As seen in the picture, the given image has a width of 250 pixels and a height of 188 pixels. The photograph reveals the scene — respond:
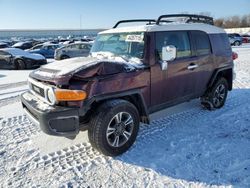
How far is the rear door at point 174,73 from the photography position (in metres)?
4.37

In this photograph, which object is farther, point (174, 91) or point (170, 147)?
point (174, 91)

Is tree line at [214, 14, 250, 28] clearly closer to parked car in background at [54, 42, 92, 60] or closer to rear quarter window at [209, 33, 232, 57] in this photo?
parked car in background at [54, 42, 92, 60]

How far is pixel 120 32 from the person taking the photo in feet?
15.8

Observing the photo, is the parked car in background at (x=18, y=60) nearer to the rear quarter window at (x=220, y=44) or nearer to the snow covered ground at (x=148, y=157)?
the snow covered ground at (x=148, y=157)

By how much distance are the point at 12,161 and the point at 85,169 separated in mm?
1112

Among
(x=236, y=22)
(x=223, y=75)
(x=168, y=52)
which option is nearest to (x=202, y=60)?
(x=223, y=75)

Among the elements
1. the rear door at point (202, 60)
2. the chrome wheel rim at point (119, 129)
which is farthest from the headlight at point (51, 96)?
the rear door at point (202, 60)

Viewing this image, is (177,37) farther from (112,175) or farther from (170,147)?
(112,175)

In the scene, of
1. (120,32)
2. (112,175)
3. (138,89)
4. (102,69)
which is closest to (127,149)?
(112,175)

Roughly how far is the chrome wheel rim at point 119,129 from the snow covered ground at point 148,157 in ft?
0.77

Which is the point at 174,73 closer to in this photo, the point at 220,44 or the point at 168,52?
the point at 168,52

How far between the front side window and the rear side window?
0.91 ft

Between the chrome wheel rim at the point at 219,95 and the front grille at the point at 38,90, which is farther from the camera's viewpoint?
the chrome wheel rim at the point at 219,95

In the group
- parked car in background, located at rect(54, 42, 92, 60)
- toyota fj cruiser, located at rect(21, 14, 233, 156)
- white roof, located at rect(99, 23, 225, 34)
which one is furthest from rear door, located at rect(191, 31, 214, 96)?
parked car in background, located at rect(54, 42, 92, 60)
